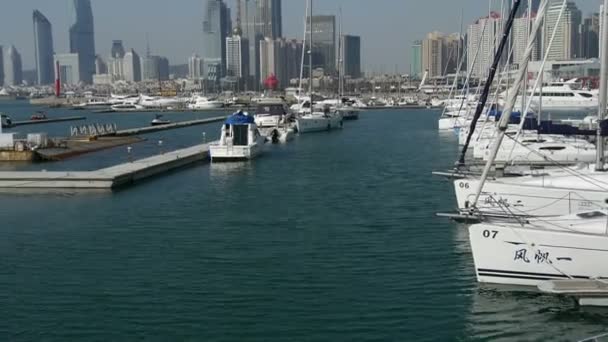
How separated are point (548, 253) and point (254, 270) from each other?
21.2 feet

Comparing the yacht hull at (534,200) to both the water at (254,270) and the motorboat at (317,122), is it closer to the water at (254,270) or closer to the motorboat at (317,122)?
the water at (254,270)

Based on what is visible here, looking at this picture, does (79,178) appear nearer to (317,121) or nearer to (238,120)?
(238,120)

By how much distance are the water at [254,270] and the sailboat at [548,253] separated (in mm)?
457

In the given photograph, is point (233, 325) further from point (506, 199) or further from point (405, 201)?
point (405, 201)

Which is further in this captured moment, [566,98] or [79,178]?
[566,98]

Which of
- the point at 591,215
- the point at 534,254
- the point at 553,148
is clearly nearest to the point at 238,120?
the point at 553,148

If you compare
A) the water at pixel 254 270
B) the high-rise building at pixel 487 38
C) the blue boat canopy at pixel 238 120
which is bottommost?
the water at pixel 254 270

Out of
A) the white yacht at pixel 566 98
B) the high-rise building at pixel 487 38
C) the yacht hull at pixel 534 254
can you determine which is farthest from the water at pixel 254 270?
the white yacht at pixel 566 98

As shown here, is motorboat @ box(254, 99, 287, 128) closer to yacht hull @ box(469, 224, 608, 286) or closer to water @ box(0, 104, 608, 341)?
water @ box(0, 104, 608, 341)

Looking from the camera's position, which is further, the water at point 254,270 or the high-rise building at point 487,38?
the high-rise building at point 487,38

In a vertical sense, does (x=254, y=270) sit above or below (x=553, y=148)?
below

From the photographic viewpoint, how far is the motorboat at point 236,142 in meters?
39.1

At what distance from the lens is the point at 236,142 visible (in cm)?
4056

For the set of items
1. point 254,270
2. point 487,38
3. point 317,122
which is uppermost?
point 487,38
